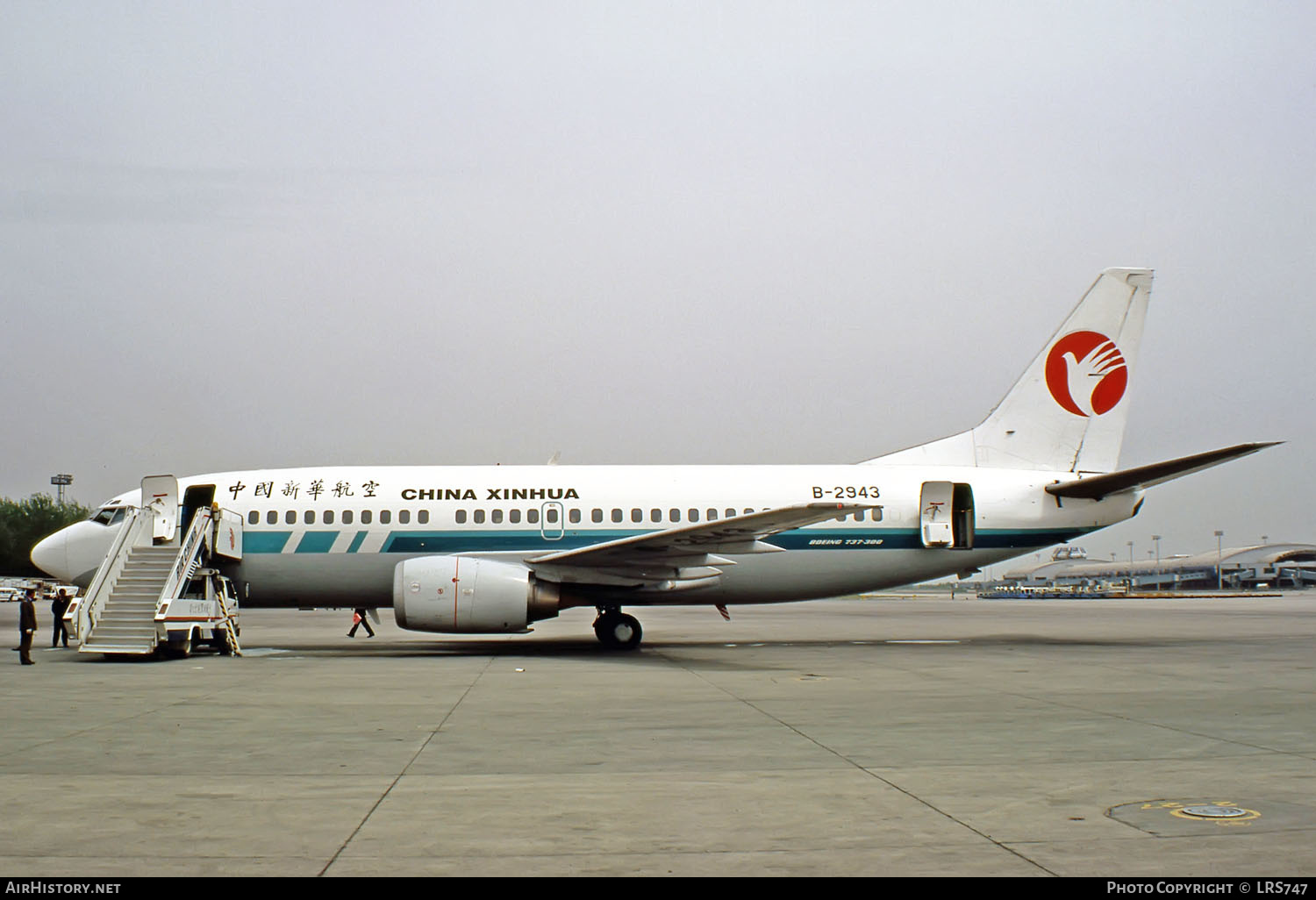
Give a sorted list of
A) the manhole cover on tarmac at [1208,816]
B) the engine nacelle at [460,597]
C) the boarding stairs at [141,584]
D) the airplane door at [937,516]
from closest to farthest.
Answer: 1. the manhole cover on tarmac at [1208,816]
2. the boarding stairs at [141,584]
3. the engine nacelle at [460,597]
4. the airplane door at [937,516]

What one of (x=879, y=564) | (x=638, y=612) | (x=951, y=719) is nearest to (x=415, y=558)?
(x=879, y=564)

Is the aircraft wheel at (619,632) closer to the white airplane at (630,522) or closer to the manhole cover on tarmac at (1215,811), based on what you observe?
the white airplane at (630,522)

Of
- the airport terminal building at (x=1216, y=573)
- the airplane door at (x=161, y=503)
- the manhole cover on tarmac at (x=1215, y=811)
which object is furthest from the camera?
the airport terminal building at (x=1216, y=573)

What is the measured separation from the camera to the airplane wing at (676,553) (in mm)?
18641

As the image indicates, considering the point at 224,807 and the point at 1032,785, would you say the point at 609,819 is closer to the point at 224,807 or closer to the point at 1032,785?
the point at 224,807

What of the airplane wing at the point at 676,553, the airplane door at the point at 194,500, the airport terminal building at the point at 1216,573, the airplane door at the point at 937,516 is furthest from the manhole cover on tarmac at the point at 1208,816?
the airport terminal building at the point at 1216,573

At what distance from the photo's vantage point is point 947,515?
22.4 metres

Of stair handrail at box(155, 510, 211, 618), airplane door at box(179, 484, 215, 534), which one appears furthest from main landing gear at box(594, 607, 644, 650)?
airplane door at box(179, 484, 215, 534)

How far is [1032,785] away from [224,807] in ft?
16.8

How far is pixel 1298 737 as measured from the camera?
9.38 meters

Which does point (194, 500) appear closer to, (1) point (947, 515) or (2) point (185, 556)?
(2) point (185, 556)

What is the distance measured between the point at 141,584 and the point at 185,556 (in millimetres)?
891

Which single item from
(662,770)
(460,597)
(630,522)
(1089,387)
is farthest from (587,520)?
(662,770)

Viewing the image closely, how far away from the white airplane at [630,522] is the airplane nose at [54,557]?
0.04 metres
